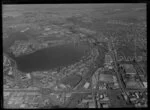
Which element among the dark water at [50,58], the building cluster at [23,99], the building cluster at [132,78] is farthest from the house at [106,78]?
the building cluster at [23,99]

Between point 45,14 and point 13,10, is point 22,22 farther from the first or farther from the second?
point 45,14

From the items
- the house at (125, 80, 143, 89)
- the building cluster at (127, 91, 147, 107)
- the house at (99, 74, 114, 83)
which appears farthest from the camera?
the house at (99, 74, 114, 83)

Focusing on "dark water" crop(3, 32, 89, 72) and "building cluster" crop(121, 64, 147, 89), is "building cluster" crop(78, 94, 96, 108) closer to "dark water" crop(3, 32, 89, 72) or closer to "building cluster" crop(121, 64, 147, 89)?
"building cluster" crop(121, 64, 147, 89)

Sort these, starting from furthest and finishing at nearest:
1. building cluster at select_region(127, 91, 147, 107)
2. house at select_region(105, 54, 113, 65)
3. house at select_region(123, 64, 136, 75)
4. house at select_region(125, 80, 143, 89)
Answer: house at select_region(105, 54, 113, 65), house at select_region(123, 64, 136, 75), house at select_region(125, 80, 143, 89), building cluster at select_region(127, 91, 147, 107)

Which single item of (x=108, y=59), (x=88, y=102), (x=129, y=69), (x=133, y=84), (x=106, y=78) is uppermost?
(x=108, y=59)

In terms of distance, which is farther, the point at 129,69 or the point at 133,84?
the point at 129,69

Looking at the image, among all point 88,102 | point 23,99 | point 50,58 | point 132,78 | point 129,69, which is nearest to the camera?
point 88,102

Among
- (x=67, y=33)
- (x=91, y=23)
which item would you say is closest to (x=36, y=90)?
(x=67, y=33)

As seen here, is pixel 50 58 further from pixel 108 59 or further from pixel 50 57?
pixel 108 59

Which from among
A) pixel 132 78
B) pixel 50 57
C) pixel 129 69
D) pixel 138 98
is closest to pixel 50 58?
pixel 50 57

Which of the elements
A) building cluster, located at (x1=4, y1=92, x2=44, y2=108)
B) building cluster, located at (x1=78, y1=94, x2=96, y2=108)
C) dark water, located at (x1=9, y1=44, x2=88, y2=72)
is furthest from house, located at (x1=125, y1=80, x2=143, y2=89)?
building cluster, located at (x1=4, y1=92, x2=44, y2=108)
